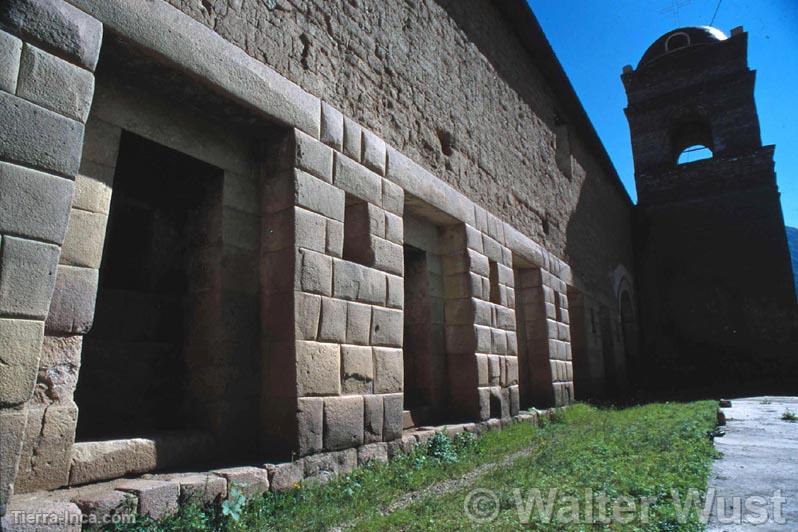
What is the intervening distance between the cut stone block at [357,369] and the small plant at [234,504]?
46.8 inches

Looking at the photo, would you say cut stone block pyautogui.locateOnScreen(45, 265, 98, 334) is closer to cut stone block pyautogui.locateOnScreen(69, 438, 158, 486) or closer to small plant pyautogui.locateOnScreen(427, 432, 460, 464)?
cut stone block pyautogui.locateOnScreen(69, 438, 158, 486)

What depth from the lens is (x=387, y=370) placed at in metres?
4.38

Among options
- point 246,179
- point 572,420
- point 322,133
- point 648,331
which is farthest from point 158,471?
point 648,331

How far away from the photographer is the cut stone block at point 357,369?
3.93 meters

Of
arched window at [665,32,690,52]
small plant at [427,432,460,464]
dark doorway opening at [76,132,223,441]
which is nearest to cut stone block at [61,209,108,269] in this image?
dark doorway opening at [76,132,223,441]

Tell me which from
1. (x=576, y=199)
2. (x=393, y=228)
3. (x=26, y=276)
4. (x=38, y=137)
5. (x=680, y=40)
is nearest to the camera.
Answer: (x=26, y=276)

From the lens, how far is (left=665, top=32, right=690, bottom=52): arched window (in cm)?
1772

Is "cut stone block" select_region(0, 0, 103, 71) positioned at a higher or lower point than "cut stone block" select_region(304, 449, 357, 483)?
higher

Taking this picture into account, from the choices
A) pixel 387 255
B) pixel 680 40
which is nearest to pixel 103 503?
pixel 387 255

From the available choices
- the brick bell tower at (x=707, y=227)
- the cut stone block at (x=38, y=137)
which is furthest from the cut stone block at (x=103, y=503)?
the brick bell tower at (x=707, y=227)

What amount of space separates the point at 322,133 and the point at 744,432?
4.77 meters

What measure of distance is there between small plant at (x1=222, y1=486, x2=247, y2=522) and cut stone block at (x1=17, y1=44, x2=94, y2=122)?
7.02 ft

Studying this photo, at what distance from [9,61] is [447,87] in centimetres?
494

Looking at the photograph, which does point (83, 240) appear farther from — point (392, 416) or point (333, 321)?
point (392, 416)
